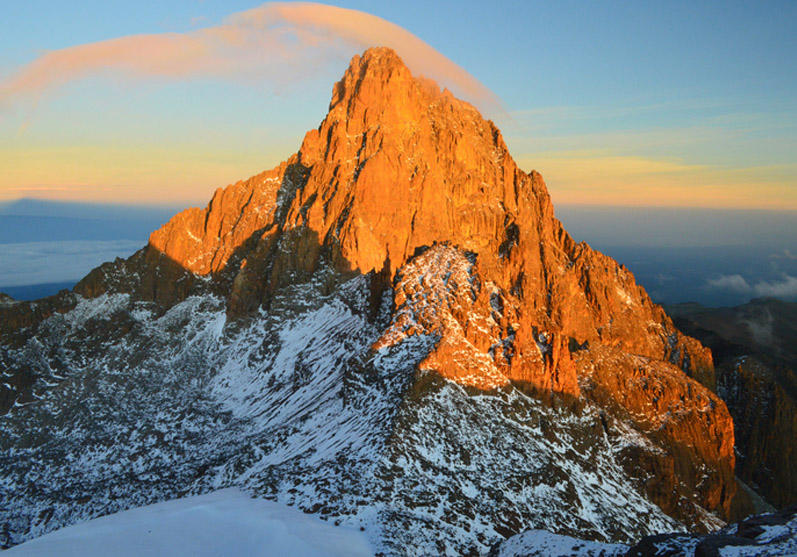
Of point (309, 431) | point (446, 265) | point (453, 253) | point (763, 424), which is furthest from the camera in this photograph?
point (763, 424)

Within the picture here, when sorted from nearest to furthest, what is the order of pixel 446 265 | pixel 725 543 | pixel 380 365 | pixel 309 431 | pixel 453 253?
pixel 725 543, pixel 309 431, pixel 380 365, pixel 446 265, pixel 453 253

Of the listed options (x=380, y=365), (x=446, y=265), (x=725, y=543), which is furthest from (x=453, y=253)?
(x=725, y=543)

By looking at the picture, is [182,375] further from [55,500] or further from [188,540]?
[188,540]

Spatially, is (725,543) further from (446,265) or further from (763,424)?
(763,424)

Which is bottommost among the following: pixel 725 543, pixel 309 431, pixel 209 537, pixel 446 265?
pixel 309 431

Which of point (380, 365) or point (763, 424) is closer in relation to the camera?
point (380, 365)

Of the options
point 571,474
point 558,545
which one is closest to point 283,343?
point 571,474
